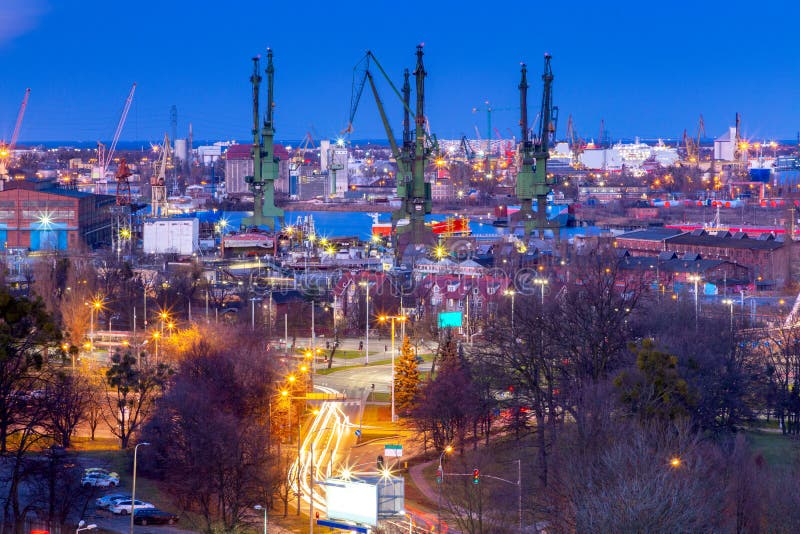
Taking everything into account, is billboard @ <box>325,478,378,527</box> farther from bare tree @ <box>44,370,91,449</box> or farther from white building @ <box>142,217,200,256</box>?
white building @ <box>142,217,200,256</box>

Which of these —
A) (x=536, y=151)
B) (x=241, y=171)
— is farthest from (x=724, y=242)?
(x=241, y=171)

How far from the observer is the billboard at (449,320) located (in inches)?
613

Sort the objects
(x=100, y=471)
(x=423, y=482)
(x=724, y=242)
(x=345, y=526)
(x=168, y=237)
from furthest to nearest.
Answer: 1. (x=168, y=237)
2. (x=724, y=242)
3. (x=423, y=482)
4. (x=100, y=471)
5. (x=345, y=526)

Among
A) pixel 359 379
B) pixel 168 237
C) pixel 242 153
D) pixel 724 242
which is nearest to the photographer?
pixel 359 379

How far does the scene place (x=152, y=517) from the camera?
870 centimetres

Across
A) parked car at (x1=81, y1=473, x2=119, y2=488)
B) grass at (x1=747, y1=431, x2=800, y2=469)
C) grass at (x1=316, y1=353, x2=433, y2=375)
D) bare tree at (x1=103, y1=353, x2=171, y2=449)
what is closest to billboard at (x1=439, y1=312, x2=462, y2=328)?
grass at (x1=316, y1=353, x2=433, y2=375)

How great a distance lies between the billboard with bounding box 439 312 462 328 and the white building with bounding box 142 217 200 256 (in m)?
12.2

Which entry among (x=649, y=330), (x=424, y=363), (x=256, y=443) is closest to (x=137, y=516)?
(x=256, y=443)

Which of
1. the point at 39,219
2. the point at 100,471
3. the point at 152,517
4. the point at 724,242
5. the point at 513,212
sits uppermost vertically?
the point at 513,212

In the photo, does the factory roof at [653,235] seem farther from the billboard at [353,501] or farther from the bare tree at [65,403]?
the billboard at [353,501]

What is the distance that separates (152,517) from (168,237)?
62.8 ft

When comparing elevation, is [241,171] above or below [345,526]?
above

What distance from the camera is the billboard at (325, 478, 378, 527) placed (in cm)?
751

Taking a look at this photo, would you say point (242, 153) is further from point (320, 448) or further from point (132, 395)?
point (320, 448)
